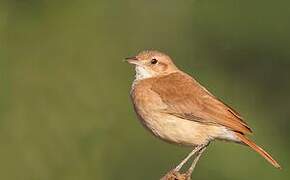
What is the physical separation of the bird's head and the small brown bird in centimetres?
48

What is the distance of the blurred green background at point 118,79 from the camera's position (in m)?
16.1

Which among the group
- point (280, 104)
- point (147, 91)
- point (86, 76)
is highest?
point (147, 91)

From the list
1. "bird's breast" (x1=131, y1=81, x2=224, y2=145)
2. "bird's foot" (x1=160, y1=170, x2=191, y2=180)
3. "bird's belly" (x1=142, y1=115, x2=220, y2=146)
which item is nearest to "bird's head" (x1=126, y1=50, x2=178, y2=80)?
"bird's breast" (x1=131, y1=81, x2=224, y2=145)

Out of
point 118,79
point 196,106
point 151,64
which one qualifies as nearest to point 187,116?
point 196,106

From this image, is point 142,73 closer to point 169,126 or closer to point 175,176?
point 169,126

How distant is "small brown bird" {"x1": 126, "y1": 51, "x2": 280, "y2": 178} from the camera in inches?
457

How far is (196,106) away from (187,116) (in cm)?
12

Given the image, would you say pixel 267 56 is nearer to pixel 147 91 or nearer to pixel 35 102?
pixel 35 102

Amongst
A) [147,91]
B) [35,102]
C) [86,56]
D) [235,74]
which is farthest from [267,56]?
[147,91]

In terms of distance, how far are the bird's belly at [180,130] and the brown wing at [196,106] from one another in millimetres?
54

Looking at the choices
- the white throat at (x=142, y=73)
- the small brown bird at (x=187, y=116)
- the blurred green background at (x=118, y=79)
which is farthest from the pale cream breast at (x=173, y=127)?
the blurred green background at (x=118, y=79)

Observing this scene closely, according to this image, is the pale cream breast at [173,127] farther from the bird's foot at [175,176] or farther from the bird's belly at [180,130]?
the bird's foot at [175,176]

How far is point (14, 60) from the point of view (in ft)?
57.5

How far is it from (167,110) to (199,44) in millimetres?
9636
